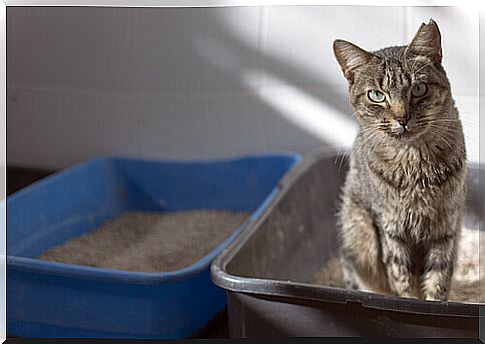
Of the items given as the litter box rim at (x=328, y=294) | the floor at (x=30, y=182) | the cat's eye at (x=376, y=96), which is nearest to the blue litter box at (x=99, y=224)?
the floor at (x=30, y=182)

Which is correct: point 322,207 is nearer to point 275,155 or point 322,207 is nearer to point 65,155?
point 275,155

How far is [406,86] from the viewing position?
49.3 inches

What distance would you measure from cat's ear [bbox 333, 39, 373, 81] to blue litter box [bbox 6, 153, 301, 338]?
442 mm

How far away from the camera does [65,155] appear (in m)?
1.68

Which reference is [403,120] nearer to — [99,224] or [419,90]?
[419,90]

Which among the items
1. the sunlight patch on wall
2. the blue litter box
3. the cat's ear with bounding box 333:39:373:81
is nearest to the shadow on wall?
the sunlight patch on wall

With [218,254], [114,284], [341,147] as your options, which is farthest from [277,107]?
[114,284]

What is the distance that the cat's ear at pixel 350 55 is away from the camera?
1.29 metres

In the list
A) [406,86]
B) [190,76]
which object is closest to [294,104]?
[190,76]

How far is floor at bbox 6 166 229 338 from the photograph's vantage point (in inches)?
59.7

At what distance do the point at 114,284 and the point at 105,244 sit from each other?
240 millimetres

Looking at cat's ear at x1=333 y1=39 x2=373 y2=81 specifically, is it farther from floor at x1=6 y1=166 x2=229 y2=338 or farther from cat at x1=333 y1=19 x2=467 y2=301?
floor at x1=6 y1=166 x2=229 y2=338

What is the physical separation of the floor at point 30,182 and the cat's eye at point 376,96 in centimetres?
46

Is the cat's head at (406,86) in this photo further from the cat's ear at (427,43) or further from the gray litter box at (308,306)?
the gray litter box at (308,306)
